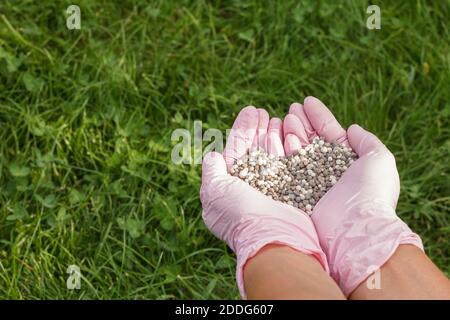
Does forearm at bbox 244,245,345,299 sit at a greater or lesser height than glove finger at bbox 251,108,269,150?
lesser

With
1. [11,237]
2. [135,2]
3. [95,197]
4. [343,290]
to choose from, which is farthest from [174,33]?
[343,290]

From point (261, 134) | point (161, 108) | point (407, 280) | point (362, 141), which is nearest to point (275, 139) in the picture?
point (261, 134)

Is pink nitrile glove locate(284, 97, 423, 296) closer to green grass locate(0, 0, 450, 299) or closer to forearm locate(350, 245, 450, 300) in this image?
forearm locate(350, 245, 450, 300)

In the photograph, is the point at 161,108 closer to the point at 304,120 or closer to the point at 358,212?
the point at 304,120

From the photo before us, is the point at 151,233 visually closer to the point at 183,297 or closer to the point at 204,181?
the point at 183,297

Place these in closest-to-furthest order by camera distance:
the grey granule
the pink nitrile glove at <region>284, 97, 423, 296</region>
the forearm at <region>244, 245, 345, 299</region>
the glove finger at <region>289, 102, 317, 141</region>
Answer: the forearm at <region>244, 245, 345, 299</region>
the pink nitrile glove at <region>284, 97, 423, 296</region>
the grey granule
the glove finger at <region>289, 102, 317, 141</region>

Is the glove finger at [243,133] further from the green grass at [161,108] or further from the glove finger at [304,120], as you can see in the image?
the green grass at [161,108]

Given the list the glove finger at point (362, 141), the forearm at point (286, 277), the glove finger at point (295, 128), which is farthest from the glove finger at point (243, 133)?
the forearm at point (286, 277)

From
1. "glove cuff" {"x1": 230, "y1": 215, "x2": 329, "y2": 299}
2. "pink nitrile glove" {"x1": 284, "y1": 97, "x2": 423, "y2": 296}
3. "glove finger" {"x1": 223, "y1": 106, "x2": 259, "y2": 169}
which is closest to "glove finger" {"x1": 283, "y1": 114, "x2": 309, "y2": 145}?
"pink nitrile glove" {"x1": 284, "y1": 97, "x2": 423, "y2": 296}
